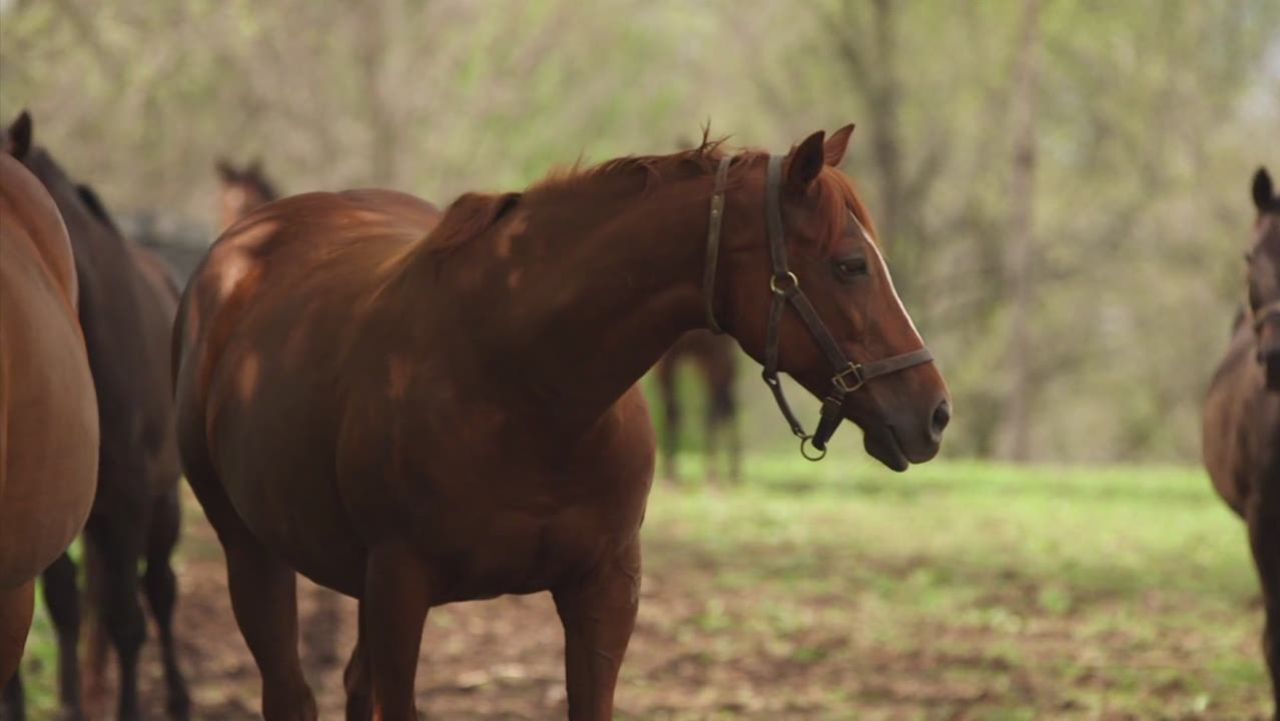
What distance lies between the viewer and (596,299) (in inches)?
148

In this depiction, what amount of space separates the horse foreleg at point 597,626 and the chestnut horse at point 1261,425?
2.68m

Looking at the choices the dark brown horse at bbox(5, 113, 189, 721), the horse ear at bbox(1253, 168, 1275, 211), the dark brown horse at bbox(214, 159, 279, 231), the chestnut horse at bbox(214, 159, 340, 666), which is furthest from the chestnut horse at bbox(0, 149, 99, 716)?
the dark brown horse at bbox(214, 159, 279, 231)

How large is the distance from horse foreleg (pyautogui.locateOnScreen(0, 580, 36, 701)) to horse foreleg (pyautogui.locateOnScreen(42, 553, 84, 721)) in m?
2.60

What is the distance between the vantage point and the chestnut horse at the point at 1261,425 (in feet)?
19.6

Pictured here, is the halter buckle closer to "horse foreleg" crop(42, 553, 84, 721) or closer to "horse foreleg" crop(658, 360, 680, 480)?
"horse foreleg" crop(42, 553, 84, 721)

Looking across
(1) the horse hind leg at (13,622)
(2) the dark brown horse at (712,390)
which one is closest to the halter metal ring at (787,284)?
(1) the horse hind leg at (13,622)

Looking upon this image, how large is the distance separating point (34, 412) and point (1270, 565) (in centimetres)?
458

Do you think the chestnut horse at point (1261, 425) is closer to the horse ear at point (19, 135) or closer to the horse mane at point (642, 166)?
the horse mane at point (642, 166)

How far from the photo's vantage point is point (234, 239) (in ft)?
16.7

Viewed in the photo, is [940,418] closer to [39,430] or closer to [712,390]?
[39,430]

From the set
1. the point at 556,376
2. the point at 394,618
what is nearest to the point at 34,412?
the point at 394,618

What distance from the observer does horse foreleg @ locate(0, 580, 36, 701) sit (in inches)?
136

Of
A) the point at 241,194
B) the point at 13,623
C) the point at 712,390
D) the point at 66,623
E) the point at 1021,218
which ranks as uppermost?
the point at 241,194

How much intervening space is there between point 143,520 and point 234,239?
1.27 m
